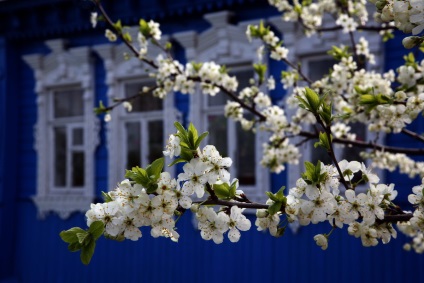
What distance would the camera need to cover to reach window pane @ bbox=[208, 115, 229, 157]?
239 inches

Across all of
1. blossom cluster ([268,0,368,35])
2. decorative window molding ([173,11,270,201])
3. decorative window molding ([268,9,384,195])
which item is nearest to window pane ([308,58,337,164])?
decorative window molding ([268,9,384,195])

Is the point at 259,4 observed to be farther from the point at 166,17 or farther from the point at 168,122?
the point at 168,122

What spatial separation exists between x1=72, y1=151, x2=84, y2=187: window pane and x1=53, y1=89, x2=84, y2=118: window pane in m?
0.54

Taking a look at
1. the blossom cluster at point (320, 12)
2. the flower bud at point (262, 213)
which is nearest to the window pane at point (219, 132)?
the blossom cluster at point (320, 12)

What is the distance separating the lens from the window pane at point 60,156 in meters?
7.36

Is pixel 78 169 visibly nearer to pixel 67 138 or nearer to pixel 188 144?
pixel 67 138

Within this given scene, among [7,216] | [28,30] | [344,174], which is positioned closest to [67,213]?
[7,216]

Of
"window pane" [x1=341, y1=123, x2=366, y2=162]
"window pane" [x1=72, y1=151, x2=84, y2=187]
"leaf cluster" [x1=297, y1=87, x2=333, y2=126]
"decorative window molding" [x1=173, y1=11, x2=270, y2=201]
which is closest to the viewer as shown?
"leaf cluster" [x1=297, y1=87, x2=333, y2=126]

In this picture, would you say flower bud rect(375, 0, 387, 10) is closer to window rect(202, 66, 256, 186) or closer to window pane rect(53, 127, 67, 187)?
window rect(202, 66, 256, 186)

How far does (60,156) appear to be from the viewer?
740 centimetres

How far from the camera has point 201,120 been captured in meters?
6.14

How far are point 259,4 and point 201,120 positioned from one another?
1.41 meters

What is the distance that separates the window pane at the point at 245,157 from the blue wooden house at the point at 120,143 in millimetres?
13

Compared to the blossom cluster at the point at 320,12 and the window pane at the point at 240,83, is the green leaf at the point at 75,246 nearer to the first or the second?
the blossom cluster at the point at 320,12
